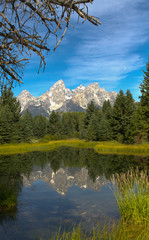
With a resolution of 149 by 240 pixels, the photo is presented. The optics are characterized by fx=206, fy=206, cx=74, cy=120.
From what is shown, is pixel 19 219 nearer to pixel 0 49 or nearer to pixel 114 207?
pixel 114 207

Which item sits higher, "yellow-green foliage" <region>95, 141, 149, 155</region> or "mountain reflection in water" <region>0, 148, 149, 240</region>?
"yellow-green foliage" <region>95, 141, 149, 155</region>

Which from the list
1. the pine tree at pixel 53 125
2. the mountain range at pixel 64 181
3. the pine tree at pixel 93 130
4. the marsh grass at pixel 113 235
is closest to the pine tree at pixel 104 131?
the pine tree at pixel 93 130

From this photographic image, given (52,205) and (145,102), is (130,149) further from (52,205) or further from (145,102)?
(52,205)

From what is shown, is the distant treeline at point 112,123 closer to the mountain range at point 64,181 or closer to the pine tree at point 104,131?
the pine tree at point 104,131

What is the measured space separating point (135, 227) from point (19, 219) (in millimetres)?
5842

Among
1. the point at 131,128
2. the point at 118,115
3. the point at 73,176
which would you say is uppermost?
the point at 118,115

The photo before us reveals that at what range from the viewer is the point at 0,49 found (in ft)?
17.6

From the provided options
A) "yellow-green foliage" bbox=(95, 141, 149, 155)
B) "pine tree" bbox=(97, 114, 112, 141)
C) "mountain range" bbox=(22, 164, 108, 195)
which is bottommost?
"mountain range" bbox=(22, 164, 108, 195)

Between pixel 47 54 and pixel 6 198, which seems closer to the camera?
pixel 47 54

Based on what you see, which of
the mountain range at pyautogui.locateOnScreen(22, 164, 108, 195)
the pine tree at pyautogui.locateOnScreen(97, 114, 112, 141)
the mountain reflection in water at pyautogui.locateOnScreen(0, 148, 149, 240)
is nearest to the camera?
the mountain reflection in water at pyautogui.locateOnScreen(0, 148, 149, 240)

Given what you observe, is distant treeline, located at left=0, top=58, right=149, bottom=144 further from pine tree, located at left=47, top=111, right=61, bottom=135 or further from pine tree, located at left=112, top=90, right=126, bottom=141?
pine tree, located at left=47, top=111, right=61, bottom=135

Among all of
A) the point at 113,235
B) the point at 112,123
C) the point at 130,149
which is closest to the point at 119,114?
the point at 112,123

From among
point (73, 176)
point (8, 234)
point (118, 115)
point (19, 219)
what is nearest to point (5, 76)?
point (8, 234)

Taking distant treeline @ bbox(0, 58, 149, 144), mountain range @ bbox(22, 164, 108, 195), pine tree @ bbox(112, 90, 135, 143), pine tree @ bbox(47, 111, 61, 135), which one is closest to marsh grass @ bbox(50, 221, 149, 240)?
mountain range @ bbox(22, 164, 108, 195)
